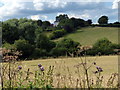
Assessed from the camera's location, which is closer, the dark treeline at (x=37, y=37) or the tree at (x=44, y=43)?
the dark treeline at (x=37, y=37)

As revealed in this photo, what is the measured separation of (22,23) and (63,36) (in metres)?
7.18

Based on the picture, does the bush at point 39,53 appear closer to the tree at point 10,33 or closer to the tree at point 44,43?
the tree at point 44,43

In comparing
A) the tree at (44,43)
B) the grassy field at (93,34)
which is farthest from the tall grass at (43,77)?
the grassy field at (93,34)

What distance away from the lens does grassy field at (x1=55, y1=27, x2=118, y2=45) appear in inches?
1487

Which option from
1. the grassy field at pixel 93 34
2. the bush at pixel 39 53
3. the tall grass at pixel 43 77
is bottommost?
the bush at pixel 39 53

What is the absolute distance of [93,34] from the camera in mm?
42094

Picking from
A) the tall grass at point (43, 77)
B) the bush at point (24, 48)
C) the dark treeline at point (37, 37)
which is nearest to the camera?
the tall grass at point (43, 77)

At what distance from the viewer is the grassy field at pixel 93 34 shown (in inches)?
1487

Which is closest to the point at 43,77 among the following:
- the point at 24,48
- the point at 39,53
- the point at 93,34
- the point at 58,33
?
the point at 24,48

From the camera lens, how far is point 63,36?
122ft

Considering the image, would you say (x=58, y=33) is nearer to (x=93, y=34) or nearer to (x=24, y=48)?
(x=24, y=48)

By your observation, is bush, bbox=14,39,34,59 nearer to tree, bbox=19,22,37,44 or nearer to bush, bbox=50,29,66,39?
tree, bbox=19,22,37,44

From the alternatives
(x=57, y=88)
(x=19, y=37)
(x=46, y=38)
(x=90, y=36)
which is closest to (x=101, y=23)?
(x=90, y=36)

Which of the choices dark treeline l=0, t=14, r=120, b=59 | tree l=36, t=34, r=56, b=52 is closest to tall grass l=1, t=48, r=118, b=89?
dark treeline l=0, t=14, r=120, b=59
